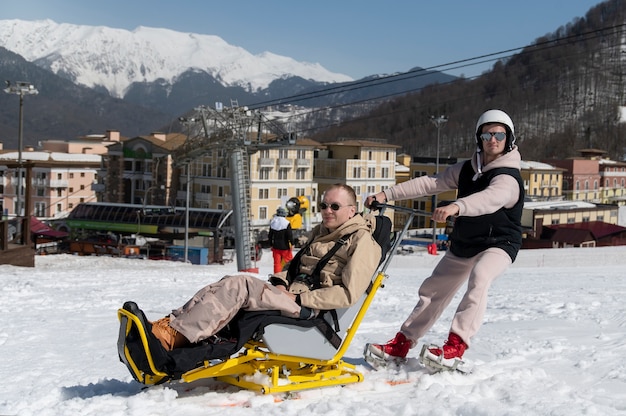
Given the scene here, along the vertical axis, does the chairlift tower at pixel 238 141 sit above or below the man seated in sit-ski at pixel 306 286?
above

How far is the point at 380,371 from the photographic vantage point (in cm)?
591

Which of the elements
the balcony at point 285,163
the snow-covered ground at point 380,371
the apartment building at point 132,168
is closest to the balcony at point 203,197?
the apartment building at point 132,168

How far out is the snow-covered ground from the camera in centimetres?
490

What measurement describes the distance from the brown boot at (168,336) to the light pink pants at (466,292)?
2.05m

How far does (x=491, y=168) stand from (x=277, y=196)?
Result: 61.5m

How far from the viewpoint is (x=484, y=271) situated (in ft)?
18.7

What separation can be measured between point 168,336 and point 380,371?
185cm

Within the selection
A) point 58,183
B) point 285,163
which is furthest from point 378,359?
point 58,183

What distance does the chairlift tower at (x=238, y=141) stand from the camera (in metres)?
20.4

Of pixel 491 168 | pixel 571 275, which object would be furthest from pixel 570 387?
pixel 571 275

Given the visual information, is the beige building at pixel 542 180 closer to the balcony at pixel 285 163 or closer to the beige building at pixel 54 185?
the balcony at pixel 285 163

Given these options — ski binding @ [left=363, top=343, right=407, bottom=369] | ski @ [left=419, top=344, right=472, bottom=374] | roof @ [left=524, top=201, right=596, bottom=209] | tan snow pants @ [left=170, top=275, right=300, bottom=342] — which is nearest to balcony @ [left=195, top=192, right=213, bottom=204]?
roof @ [left=524, top=201, right=596, bottom=209]

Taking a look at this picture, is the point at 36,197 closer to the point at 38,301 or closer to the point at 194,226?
the point at 194,226

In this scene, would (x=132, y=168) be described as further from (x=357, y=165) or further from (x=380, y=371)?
(x=380, y=371)
